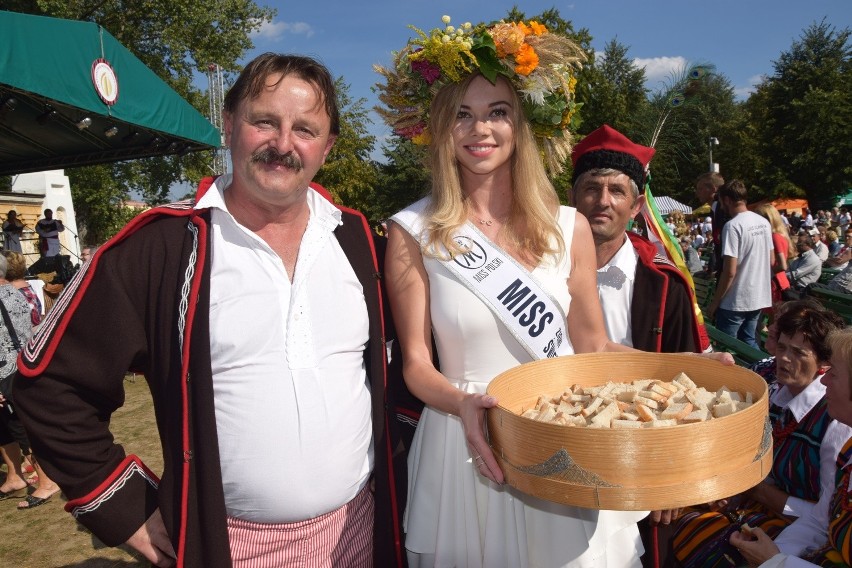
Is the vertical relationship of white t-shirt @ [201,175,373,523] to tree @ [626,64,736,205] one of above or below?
below

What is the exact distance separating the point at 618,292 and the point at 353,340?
127 centimetres

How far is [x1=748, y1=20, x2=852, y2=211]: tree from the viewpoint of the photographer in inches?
1265

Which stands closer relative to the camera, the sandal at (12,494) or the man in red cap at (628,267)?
the man in red cap at (628,267)

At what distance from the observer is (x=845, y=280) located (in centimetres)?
632

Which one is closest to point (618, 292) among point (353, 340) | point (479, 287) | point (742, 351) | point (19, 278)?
point (479, 287)

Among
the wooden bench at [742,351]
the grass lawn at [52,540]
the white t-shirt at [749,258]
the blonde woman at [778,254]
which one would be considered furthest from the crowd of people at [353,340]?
the blonde woman at [778,254]

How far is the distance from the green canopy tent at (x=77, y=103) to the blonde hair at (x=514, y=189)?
5241mm

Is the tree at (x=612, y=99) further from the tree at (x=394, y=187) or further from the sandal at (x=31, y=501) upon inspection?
the sandal at (x=31, y=501)

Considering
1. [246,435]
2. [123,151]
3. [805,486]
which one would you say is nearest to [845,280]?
[805,486]

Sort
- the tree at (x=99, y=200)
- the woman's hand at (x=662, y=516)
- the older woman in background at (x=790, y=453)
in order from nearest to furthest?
the woman's hand at (x=662, y=516)
the older woman in background at (x=790, y=453)
the tree at (x=99, y=200)

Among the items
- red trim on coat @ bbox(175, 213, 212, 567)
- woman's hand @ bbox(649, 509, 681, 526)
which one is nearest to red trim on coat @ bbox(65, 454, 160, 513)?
red trim on coat @ bbox(175, 213, 212, 567)

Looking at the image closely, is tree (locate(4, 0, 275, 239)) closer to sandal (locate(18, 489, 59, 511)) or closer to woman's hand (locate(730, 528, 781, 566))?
sandal (locate(18, 489, 59, 511))

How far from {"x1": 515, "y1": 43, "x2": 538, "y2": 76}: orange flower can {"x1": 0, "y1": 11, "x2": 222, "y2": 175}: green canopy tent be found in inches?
212

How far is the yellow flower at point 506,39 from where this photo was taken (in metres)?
2.08
